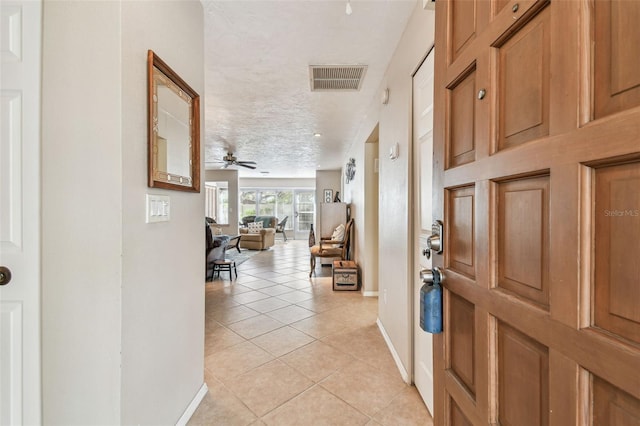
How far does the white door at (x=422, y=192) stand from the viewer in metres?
1.58

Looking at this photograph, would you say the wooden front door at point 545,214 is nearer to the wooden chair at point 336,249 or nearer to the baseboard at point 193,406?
the baseboard at point 193,406

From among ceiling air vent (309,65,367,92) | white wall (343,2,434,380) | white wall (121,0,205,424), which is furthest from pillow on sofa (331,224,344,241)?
white wall (121,0,205,424)

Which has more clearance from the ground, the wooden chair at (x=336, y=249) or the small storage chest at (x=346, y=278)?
the wooden chair at (x=336, y=249)

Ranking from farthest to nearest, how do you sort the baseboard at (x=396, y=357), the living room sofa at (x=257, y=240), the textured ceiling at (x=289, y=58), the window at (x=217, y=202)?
the window at (x=217, y=202), the living room sofa at (x=257, y=240), the baseboard at (x=396, y=357), the textured ceiling at (x=289, y=58)

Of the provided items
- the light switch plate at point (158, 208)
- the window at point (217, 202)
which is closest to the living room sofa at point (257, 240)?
the window at point (217, 202)

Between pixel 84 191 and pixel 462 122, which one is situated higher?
pixel 462 122

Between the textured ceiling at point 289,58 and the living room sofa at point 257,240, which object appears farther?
the living room sofa at point 257,240

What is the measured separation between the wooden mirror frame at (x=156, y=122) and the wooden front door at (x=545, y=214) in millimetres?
1149

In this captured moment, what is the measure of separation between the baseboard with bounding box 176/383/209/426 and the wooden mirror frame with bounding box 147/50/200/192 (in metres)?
1.19

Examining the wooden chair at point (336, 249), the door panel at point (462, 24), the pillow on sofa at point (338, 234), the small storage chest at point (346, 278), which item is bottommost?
the small storage chest at point (346, 278)

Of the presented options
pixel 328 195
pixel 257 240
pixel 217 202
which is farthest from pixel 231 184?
pixel 328 195

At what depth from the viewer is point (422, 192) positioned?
1729mm
